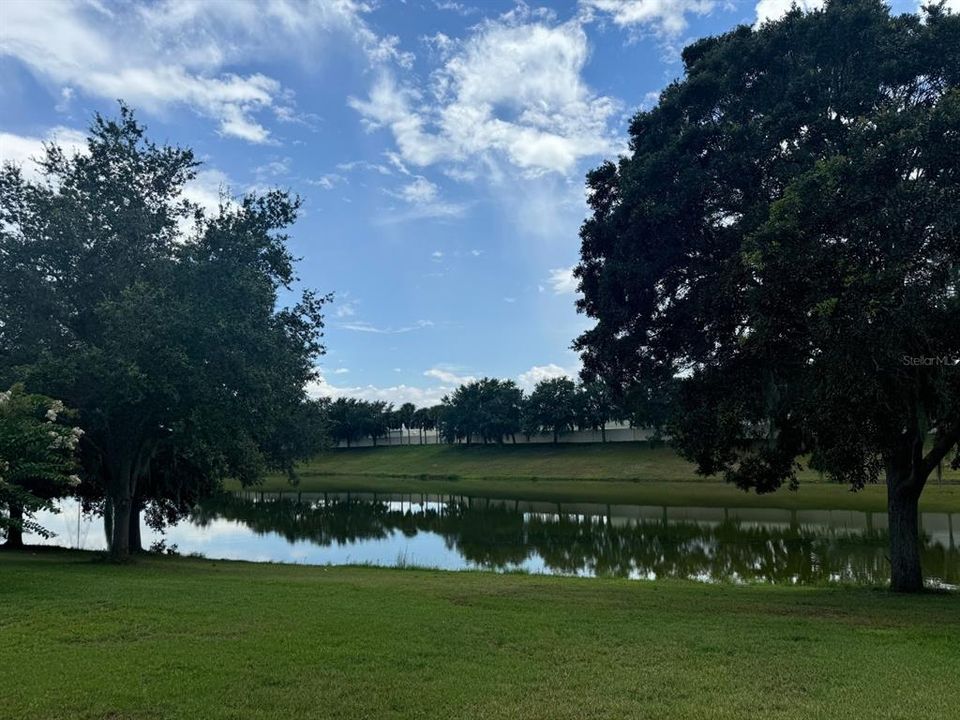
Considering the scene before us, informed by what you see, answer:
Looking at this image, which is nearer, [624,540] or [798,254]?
[798,254]

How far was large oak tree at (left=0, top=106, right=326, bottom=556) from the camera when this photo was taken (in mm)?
16344

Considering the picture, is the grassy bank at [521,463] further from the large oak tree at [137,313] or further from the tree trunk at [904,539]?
the large oak tree at [137,313]

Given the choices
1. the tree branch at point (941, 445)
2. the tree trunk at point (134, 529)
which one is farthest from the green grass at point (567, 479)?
the tree branch at point (941, 445)

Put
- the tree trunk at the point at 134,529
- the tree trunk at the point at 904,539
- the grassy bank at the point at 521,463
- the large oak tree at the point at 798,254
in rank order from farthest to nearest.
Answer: the grassy bank at the point at 521,463 → the tree trunk at the point at 134,529 → the tree trunk at the point at 904,539 → the large oak tree at the point at 798,254

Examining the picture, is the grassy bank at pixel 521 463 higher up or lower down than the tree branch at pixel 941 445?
lower down

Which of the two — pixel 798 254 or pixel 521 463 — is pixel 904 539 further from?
pixel 521 463

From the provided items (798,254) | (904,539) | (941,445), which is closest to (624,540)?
(904,539)

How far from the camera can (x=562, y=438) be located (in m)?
99.9

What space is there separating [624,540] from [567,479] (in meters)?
43.9

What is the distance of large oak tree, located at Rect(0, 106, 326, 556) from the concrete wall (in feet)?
198

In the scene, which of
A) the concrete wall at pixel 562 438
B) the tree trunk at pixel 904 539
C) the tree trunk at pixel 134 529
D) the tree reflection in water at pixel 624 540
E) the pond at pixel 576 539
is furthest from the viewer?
the concrete wall at pixel 562 438

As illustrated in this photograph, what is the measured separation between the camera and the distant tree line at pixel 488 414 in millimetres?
94125

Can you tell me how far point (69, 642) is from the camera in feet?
27.0

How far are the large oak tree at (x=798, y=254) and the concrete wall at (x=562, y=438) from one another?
5986cm
